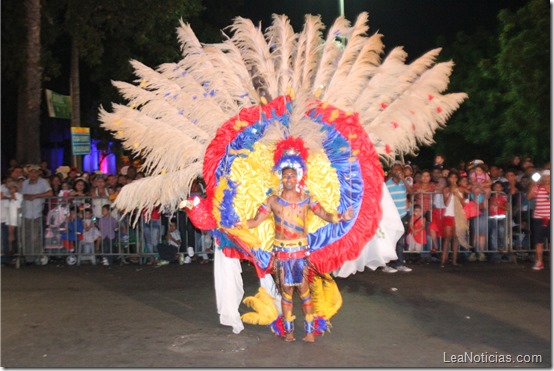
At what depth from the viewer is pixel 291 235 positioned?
6.40m

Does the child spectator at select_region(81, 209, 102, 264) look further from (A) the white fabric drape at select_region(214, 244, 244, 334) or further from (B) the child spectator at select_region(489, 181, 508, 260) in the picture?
(B) the child spectator at select_region(489, 181, 508, 260)

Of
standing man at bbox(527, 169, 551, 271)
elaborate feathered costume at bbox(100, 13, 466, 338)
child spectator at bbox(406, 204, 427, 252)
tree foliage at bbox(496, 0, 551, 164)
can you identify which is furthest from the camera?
tree foliage at bbox(496, 0, 551, 164)

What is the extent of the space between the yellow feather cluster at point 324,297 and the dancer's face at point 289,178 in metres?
0.97

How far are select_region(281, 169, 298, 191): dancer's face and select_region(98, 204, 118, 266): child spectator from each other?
5.65m

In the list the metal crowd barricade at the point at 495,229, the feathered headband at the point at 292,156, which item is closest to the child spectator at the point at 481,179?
the metal crowd barricade at the point at 495,229

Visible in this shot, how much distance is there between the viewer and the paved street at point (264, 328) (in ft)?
19.6

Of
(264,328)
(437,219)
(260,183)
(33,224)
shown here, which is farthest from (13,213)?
(437,219)

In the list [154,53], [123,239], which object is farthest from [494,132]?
[123,239]

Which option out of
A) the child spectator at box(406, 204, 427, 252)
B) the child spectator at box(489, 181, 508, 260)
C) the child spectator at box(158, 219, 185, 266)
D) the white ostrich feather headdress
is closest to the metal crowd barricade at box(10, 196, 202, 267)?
the child spectator at box(158, 219, 185, 266)

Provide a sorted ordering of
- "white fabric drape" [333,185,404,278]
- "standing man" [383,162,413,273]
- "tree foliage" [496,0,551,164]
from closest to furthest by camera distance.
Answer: "white fabric drape" [333,185,404,278]
"standing man" [383,162,413,273]
"tree foliage" [496,0,551,164]

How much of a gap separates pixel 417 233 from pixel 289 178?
5.22m

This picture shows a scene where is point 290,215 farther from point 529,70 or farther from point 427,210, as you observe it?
point 529,70

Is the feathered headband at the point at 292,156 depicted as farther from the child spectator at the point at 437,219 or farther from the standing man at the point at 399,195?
the child spectator at the point at 437,219

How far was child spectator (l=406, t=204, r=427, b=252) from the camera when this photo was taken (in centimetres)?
1098
